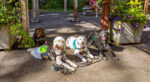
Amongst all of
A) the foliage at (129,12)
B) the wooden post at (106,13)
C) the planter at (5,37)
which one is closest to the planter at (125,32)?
the foliage at (129,12)

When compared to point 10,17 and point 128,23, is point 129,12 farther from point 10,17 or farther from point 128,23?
point 10,17

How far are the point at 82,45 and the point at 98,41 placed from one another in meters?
0.75

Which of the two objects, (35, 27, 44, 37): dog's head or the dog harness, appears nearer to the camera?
the dog harness

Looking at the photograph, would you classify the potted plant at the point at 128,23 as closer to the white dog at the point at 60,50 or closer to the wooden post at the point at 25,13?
the white dog at the point at 60,50

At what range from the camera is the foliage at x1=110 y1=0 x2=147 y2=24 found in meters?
4.71

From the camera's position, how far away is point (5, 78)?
2859 millimetres

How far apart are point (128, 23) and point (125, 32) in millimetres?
307

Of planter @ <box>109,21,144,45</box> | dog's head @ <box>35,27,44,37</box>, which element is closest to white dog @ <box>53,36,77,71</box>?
dog's head @ <box>35,27,44,37</box>

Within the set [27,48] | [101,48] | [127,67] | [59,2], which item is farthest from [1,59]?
[59,2]

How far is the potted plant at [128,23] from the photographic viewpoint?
15.4 ft

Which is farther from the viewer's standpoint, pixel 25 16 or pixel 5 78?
pixel 25 16

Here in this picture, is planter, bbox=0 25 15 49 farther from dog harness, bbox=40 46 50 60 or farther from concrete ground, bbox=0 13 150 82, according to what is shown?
dog harness, bbox=40 46 50 60

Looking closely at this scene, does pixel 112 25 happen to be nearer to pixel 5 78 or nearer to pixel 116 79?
pixel 116 79

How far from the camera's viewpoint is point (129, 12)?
15.6ft
